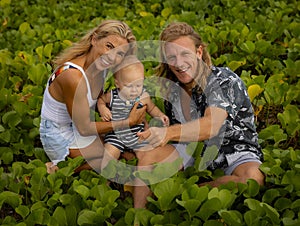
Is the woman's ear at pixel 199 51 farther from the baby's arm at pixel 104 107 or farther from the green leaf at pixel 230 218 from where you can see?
the green leaf at pixel 230 218

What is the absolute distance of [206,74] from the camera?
3.70 m

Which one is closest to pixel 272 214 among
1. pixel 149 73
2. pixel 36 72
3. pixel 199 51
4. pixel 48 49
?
pixel 199 51

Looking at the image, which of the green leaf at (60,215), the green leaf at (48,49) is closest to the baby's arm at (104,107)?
the green leaf at (60,215)

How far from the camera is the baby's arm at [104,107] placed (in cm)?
375

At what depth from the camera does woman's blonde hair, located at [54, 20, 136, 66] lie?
12.0ft

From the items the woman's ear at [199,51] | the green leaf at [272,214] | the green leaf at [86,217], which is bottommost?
the green leaf at [86,217]

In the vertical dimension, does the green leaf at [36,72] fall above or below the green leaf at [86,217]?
below

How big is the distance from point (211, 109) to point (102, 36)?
826 mm

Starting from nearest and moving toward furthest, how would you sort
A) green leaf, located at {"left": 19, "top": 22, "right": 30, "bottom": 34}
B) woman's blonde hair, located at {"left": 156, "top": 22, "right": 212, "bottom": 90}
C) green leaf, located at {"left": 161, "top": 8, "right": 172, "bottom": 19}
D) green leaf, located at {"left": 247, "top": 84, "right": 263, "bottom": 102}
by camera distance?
1. woman's blonde hair, located at {"left": 156, "top": 22, "right": 212, "bottom": 90}
2. green leaf, located at {"left": 247, "top": 84, "right": 263, "bottom": 102}
3. green leaf, located at {"left": 19, "top": 22, "right": 30, "bottom": 34}
4. green leaf, located at {"left": 161, "top": 8, "right": 172, "bottom": 19}

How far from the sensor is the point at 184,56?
12.0ft

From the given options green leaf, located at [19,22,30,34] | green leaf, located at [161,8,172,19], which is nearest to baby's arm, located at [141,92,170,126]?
green leaf, located at [19,22,30,34]

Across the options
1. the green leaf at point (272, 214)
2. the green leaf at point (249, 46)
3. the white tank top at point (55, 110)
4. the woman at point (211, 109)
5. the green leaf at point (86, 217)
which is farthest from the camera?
the green leaf at point (249, 46)

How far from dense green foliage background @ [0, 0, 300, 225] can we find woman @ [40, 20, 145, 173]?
0.21m

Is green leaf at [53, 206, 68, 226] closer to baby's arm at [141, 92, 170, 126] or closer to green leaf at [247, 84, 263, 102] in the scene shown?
baby's arm at [141, 92, 170, 126]
